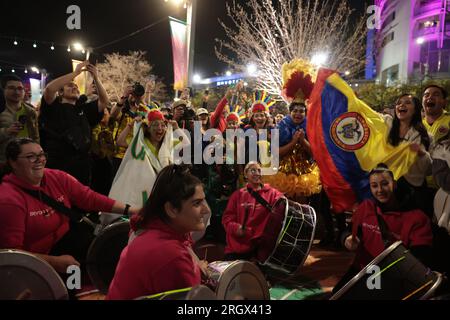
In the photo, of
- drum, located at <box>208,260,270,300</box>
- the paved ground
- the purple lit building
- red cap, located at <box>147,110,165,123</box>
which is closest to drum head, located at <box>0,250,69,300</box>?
drum, located at <box>208,260,270,300</box>

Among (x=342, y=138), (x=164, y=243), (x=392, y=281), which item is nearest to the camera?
(x=164, y=243)

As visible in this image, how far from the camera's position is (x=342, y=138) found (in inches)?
168

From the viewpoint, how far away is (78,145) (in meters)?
3.95

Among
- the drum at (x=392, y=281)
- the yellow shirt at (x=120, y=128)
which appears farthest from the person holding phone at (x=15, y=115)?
the drum at (x=392, y=281)

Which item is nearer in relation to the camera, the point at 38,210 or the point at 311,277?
the point at 38,210

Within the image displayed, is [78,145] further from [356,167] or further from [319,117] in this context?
[356,167]

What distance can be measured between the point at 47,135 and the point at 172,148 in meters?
1.40

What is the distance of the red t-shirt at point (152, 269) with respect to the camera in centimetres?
164

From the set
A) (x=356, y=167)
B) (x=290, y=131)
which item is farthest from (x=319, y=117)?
(x=356, y=167)

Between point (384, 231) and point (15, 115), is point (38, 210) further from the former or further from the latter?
point (384, 231)

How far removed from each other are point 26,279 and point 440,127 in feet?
13.5

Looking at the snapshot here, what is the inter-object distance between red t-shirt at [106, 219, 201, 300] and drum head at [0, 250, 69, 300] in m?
0.36

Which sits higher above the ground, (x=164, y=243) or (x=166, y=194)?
(x=166, y=194)

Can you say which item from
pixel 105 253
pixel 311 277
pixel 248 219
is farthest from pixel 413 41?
pixel 105 253
